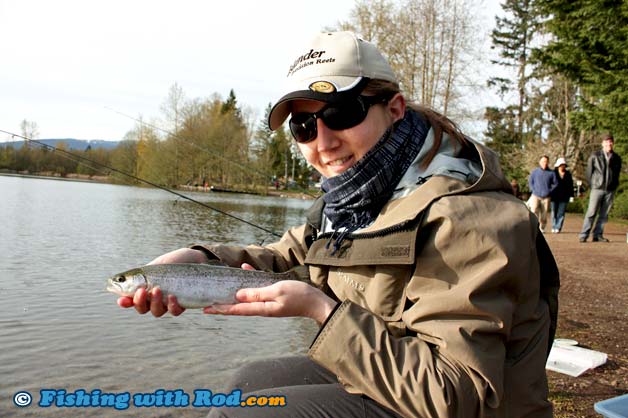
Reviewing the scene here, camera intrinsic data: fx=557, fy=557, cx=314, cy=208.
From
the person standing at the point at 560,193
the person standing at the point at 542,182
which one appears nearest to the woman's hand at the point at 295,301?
the person standing at the point at 542,182

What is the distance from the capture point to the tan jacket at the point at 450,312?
1.79 m

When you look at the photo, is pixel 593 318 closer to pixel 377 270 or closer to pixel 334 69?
pixel 377 270

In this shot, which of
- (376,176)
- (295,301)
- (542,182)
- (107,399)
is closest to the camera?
(295,301)

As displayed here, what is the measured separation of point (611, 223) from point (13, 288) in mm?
22697

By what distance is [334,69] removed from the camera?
2.38 meters

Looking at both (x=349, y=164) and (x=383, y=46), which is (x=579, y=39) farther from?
(x=349, y=164)

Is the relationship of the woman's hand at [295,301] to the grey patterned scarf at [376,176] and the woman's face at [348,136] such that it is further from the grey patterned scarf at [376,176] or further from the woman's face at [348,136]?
the woman's face at [348,136]

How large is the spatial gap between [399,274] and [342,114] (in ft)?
2.46

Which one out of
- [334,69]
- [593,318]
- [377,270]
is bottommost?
[593,318]

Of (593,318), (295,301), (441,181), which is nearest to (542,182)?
(593,318)

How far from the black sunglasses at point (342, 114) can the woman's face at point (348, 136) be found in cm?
2

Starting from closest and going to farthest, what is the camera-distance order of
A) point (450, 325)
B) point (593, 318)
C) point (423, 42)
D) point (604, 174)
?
point (450, 325)
point (593, 318)
point (604, 174)
point (423, 42)

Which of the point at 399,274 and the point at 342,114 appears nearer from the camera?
the point at 399,274

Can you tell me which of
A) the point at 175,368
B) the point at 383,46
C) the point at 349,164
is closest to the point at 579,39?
the point at 383,46
